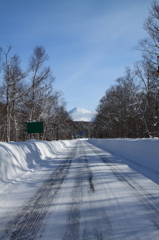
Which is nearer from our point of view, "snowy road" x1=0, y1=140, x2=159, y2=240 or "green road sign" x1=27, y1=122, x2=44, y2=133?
"snowy road" x1=0, y1=140, x2=159, y2=240

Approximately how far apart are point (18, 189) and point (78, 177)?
86.8 inches

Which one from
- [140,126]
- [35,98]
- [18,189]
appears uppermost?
[35,98]

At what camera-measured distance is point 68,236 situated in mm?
2912

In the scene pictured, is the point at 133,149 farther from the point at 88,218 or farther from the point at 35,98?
the point at 35,98

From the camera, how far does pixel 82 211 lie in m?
3.83

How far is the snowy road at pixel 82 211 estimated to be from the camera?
3.01m

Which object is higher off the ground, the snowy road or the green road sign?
the green road sign

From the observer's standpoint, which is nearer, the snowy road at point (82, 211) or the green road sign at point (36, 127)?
the snowy road at point (82, 211)

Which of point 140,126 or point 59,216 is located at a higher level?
point 140,126

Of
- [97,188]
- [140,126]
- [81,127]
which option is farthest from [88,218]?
[81,127]

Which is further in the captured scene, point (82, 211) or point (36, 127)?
point (36, 127)

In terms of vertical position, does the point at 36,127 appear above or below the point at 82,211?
above

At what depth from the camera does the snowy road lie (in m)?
3.01

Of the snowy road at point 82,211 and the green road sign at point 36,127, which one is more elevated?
the green road sign at point 36,127
